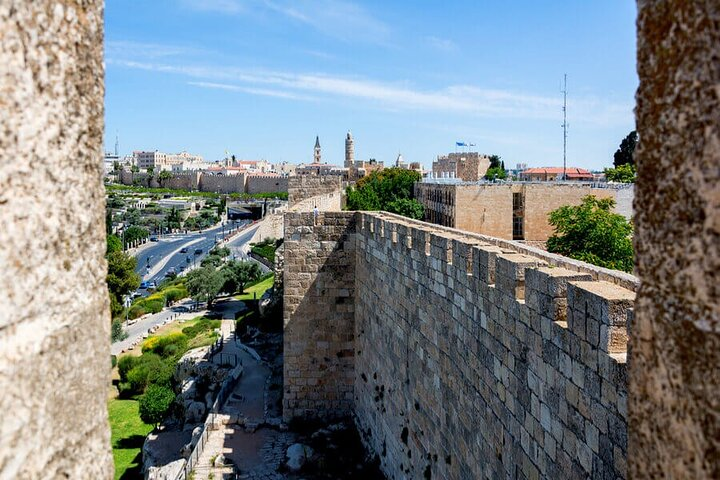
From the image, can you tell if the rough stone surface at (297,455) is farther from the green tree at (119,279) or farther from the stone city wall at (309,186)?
the green tree at (119,279)

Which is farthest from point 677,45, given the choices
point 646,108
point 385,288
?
point 385,288

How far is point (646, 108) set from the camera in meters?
1.26

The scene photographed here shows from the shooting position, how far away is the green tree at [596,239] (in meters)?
16.0

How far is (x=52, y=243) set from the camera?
48.3 inches

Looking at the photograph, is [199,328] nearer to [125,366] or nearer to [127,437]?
[125,366]

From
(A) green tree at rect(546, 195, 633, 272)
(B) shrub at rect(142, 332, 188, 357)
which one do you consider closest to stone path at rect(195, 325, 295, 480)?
(A) green tree at rect(546, 195, 633, 272)

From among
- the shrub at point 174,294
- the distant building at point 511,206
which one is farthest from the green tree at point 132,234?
the distant building at point 511,206

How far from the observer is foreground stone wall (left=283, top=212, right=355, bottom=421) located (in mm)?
10234

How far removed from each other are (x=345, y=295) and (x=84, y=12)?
9.04m

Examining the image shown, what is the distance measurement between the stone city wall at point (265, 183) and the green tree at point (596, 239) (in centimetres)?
7942

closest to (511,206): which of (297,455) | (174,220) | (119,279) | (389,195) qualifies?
(389,195)

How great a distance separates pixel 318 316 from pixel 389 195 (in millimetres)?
25132

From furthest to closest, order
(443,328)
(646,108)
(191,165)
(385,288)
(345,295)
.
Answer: (191,165) < (345,295) < (385,288) < (443,328) < (646,108)

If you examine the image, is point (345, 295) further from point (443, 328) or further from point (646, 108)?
point (646, 108)
